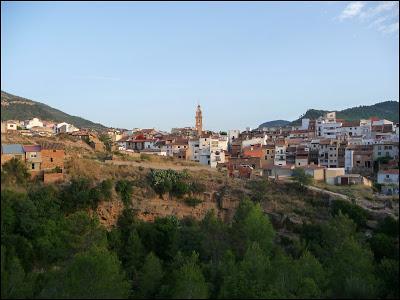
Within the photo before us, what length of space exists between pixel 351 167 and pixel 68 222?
16.8 m

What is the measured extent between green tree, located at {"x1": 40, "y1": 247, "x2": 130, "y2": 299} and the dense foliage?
0.02m

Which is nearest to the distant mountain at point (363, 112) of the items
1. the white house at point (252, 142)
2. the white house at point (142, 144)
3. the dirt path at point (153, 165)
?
the white house at point (252, 142)

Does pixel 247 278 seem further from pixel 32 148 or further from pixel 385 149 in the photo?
pixel 385 149

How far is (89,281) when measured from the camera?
9.03 m

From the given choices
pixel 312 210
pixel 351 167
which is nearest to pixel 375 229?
pixel 312 210

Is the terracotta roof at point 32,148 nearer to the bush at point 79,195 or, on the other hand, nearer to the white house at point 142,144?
the bush at point 79,195

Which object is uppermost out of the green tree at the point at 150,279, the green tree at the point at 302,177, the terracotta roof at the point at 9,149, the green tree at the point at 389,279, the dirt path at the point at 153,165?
the terracotta roof at the point at 9,149

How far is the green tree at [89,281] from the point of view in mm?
8398

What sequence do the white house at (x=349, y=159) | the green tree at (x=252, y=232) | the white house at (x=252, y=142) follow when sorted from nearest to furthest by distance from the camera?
the green tree at (x=252, y=232) < the white house at (x=349, y=159) < the white house at (x=252, y=142)

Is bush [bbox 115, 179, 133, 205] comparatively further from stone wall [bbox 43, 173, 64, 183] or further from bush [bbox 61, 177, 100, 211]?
stone wall [bbox 43, 173, 64, 183]

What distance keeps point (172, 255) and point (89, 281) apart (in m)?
4.96

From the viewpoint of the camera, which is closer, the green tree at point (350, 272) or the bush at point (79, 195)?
the green tree at point (350, 272)

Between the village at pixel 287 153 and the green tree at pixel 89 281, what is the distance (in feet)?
24.4

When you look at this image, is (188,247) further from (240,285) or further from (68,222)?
(240,285)
